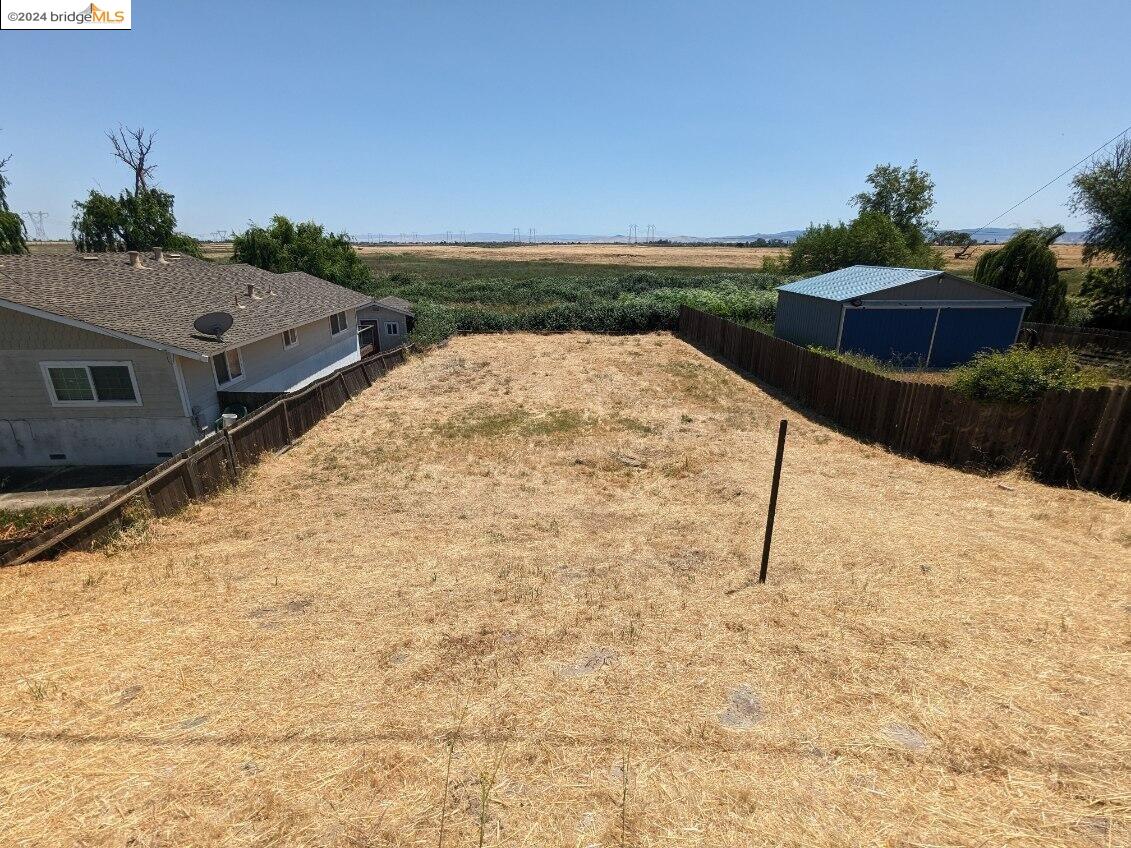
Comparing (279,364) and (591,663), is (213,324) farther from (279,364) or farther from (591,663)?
(591,663)

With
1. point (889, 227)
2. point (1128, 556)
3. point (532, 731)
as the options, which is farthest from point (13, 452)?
point (889, 227)

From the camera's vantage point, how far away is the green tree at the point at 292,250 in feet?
122

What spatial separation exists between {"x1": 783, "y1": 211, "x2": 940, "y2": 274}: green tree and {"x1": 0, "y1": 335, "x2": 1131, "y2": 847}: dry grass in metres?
36.2

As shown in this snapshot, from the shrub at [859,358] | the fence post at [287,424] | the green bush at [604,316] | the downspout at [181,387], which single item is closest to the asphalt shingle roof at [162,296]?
the downspout at [181,387]

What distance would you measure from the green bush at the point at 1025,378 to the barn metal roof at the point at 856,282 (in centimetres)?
953

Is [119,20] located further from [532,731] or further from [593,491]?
[532,731]

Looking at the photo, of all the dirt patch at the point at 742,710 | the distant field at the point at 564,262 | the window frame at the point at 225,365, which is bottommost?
the dirt patch at the point at 742,710

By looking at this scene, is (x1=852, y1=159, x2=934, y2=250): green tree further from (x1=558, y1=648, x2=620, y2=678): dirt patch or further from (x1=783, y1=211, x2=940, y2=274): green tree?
(x1=558, y1=648, x2=620, y2=678): dirt patch

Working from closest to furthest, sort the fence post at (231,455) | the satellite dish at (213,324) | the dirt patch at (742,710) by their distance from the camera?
the dirt patch at (742,710) → the fence post at (231,455) → the satellite dish at (213,324)

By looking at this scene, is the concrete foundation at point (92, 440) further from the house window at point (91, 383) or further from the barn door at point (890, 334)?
the barn door at point (890, 334)

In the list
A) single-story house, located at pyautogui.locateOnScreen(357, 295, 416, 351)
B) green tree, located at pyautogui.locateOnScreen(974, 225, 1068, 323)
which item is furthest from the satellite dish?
green tree, located at pyautogui.locateOnScreen(974, 225, 1068, 323)

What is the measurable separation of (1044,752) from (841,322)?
19776 mm

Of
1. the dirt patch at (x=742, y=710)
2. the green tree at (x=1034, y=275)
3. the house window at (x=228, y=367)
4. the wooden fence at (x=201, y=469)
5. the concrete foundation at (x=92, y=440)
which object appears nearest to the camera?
the dirt patch at (x=742, y=710)

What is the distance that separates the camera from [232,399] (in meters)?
16.0
